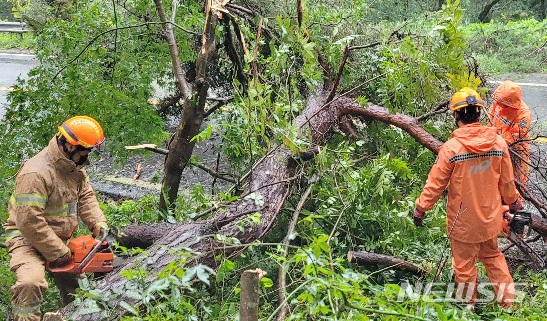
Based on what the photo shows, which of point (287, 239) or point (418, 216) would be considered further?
point (418, 216)

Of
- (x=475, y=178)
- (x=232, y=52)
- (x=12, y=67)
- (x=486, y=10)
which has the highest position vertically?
(x=486, y=10)

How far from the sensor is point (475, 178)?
3773 mm

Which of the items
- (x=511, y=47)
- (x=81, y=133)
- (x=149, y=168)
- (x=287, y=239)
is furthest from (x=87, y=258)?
(x=511, y=47)

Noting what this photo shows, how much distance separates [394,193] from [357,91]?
183cm

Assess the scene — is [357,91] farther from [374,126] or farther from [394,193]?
[394,193]

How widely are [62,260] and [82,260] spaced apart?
0.13 meters

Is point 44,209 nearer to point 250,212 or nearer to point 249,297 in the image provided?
point 250,212

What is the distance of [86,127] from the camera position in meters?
3.81

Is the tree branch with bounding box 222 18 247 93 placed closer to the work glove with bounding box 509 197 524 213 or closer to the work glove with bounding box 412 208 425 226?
the work glove with bounding box 412 208 425 226

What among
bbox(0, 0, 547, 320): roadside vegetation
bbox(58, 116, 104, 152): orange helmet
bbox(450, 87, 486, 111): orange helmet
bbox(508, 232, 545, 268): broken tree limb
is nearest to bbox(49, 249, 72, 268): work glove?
bbox(0, 0, 547, 320): roadside vegetation

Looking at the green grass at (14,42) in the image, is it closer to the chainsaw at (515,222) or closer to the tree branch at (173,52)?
the tree branch at (173,52)

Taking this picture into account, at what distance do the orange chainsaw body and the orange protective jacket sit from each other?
2342 mm

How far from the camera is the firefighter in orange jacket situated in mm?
3760

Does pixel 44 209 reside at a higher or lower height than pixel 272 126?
lower
